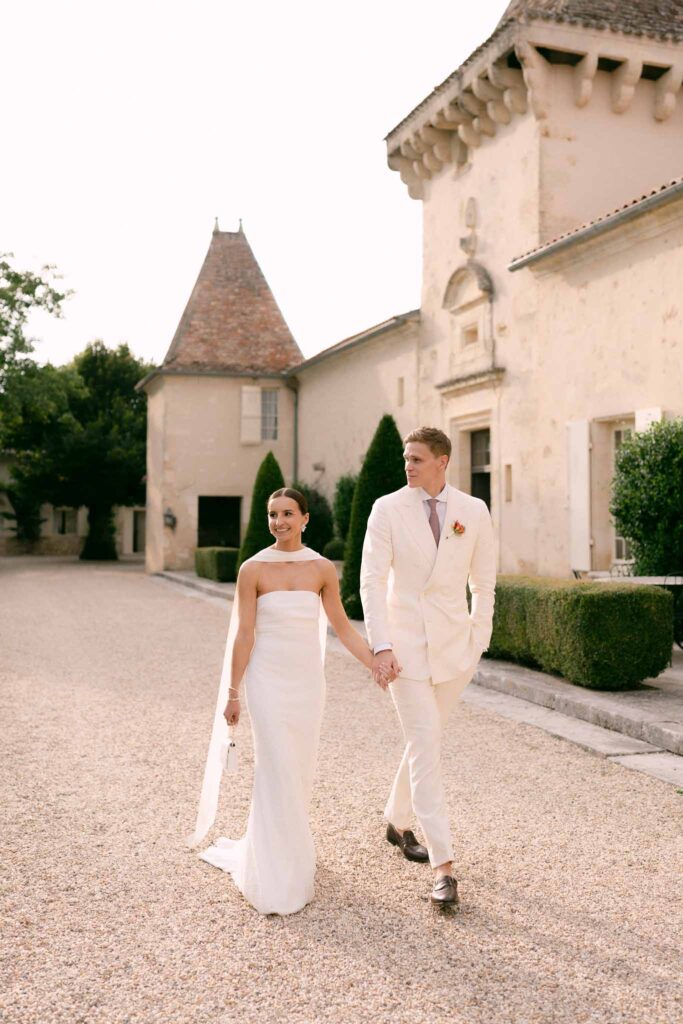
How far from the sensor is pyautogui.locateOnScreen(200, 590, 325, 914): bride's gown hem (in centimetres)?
372

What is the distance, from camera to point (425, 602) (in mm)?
4043

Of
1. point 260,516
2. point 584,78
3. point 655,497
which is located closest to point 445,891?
point 655,497

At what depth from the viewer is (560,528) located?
1403cm

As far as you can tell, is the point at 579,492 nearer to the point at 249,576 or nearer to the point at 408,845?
the point at 408,845

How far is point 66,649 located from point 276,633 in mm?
7846

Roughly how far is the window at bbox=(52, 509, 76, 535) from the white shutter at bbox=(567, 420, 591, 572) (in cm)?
3637

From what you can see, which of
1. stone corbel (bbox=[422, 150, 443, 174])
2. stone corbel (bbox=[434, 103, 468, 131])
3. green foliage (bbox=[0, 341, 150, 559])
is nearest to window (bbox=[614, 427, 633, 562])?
stone corbel (bbox=[434, 103, 468, 131])

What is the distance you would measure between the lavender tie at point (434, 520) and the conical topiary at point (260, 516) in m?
15.4

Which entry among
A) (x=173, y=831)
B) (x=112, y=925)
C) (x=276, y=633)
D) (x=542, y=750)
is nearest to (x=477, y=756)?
(x=542, y=750)

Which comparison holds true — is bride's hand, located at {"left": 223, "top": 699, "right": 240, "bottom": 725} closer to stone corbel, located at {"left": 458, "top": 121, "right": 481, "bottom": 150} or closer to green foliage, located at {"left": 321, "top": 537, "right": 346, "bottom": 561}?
stone corbel, located at {"left": 458, "top": 121, "right": 481, "bottom": 150}

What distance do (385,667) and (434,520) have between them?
2.19 feet

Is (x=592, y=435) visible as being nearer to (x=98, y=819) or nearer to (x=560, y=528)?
(x=560, y=528)

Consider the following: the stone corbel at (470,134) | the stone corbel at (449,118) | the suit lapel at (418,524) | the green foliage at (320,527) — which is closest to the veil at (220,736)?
the suit lapel at (418,524)

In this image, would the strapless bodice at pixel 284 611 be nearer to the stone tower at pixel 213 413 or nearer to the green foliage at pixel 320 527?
the green foliage at pixel 320 527
